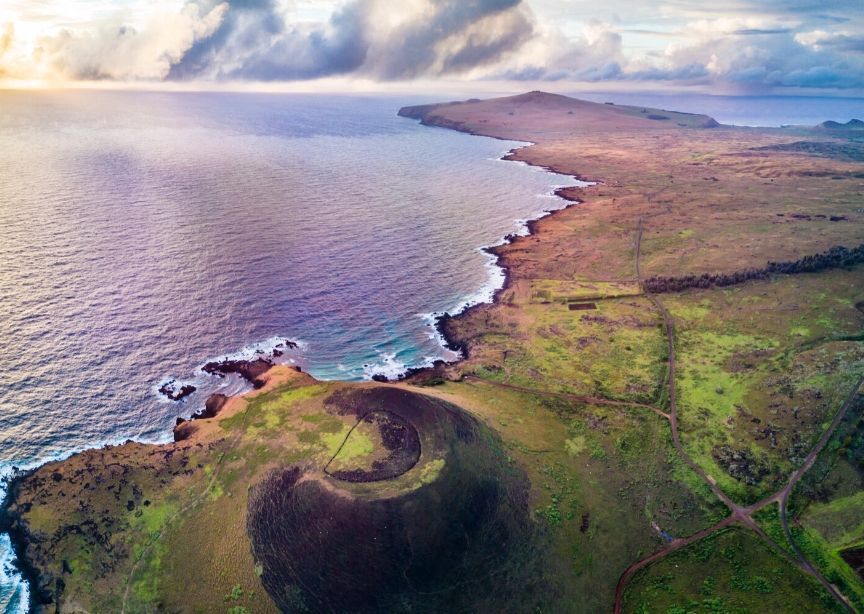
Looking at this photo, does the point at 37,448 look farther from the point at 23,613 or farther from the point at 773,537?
the point at 773,537

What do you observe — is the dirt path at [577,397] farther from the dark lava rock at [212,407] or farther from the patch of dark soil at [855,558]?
the dark lava rock at [212,407]

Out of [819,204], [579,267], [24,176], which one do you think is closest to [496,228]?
[579,267]

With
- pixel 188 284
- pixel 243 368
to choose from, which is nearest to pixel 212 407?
pixel 243 368

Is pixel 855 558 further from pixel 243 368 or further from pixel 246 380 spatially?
pixel 243 368

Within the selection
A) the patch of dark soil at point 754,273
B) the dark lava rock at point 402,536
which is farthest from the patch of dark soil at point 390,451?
the patch of dark soil at point 754,273

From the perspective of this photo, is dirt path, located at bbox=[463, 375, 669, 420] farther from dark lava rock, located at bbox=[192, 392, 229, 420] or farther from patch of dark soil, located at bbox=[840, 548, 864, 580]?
dark lava rock, located at bbox=[192, 392, 229, 420]
